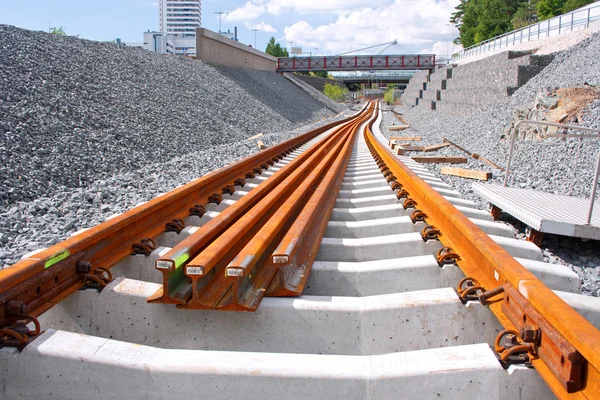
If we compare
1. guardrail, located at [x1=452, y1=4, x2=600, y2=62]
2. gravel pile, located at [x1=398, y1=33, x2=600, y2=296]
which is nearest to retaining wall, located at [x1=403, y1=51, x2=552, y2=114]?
gravel pile, located at [x1=398, y1=33, x2=600, y2=296]

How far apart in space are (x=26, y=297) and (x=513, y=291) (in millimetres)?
2211

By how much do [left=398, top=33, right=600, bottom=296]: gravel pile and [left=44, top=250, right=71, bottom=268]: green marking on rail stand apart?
3.50 metres

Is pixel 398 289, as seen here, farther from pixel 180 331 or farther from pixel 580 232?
pixel 580 232

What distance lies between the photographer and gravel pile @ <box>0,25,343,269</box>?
17.5 feet

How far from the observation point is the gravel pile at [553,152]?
4.73 m

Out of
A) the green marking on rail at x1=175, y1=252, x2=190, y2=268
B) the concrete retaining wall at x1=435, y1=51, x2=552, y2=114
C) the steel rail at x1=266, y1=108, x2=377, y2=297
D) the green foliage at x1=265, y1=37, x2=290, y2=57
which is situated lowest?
the steel rail at x1=266, y1=108, x2=377, y2=297

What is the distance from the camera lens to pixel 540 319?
1972 millimetres

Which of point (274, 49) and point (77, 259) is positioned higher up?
point (274, 49)

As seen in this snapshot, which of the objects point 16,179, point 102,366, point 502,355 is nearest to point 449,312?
point 502,355

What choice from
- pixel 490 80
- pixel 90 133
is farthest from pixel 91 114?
pixel 490 80

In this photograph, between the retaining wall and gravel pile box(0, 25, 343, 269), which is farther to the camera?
the retaining wall

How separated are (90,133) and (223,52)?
2589cm

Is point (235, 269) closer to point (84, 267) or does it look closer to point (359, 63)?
point (84, 267)

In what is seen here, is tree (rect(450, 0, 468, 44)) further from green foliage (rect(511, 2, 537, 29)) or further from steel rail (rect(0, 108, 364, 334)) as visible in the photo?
steel rail (rect(0, 108, 364, 334))
